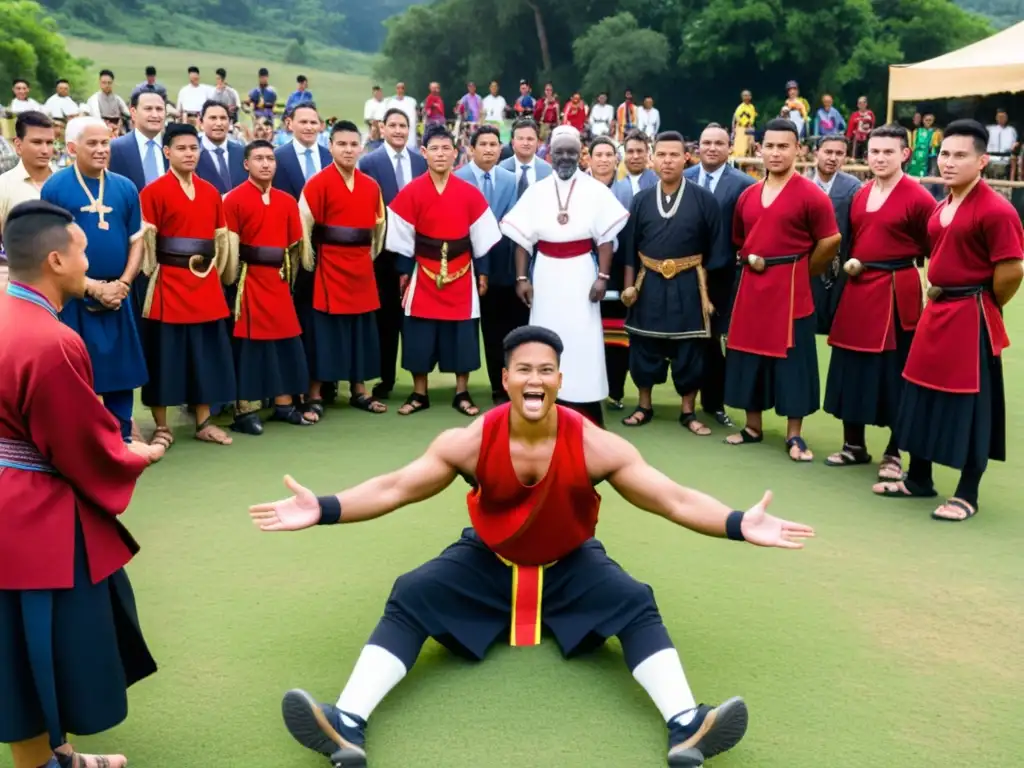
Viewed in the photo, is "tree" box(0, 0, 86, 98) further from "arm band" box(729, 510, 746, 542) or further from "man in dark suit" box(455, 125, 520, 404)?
"arm band" box(729, 510, 746, 542)

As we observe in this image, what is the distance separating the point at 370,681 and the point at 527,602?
60 cm

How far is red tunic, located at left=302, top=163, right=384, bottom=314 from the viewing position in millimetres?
6246

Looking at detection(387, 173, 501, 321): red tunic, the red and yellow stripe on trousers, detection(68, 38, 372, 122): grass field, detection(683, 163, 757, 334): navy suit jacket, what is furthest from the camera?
detection(68, 38, 372, 122): grass field

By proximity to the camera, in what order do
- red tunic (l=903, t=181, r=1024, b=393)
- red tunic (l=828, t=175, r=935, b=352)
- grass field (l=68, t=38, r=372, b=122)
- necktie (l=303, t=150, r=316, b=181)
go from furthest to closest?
grass field (l=68, t=38, r=372, b=122) → necktie (l=303, t=150, r=316, b=181) → red tunic (l=828, t=175, r=935, b=352) → red tunic (l=903, t=181, r=1024, b=393)

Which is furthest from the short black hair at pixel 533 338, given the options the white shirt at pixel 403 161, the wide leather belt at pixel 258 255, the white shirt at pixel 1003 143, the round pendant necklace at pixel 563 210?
the white shirt at pixel 1003 143

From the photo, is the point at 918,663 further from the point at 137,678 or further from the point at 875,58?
the point at 875,58

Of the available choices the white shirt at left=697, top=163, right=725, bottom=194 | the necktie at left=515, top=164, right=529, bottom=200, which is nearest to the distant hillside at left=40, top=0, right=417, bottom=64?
the necktie at left=515, top=164, right=529, bottom=200

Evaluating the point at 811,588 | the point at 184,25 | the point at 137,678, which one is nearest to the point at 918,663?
the point at 811,588

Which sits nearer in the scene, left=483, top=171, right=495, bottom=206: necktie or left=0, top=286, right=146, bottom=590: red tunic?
left=0, top=286, right=146, bottom=590: red tunic

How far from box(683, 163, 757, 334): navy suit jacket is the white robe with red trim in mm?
535

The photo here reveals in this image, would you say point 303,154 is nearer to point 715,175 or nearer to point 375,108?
point 715,175

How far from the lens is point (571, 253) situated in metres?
6.04

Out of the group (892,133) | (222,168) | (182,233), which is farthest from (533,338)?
(222,168)

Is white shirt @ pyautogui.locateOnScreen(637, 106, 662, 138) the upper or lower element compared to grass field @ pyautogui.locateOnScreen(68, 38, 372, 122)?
lower
